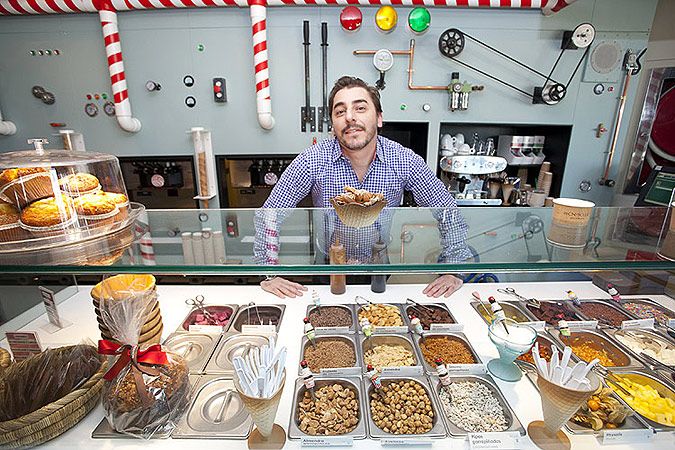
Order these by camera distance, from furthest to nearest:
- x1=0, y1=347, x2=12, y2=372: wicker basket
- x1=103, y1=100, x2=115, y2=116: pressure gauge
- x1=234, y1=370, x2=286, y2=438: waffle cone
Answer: x1=103, y1=100, x2=115, y2=116: pressure gauge, x1=0, y1=347, x2=12, y2=372: wicker basket, x1=234, y1=370, x2=286, y2=438: waffle cone

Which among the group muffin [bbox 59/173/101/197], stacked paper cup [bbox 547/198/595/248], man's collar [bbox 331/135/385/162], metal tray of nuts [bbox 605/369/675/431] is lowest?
metal tray of nuts [bbox 605/369/675/431]

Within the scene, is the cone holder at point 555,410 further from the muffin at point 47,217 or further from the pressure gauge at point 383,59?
the pressure gauge at point 383,59

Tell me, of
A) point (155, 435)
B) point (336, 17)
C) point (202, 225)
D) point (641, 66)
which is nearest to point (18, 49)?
point (336, 17)

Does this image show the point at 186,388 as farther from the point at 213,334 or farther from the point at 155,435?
the point at 213,334

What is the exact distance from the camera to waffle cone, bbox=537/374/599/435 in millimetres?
900

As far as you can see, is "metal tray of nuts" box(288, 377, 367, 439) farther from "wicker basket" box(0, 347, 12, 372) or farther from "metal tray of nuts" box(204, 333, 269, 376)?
"wicker basket" box(0, 347, 12, 372)

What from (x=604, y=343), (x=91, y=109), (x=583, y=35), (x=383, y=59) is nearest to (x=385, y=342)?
(x=604, y=343)

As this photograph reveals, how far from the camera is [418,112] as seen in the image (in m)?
3.36

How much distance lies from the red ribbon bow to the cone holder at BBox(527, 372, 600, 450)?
1080mm

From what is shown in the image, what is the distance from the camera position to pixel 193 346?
1.45 m

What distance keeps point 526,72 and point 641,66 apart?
1.10m

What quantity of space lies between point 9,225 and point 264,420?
0.96 metres

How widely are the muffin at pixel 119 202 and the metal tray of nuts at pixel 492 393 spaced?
50.5 inches

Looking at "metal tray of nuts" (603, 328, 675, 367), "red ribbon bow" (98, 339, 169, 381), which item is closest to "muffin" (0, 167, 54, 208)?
"red ribbon bow" (98, 339, 169, 381)
